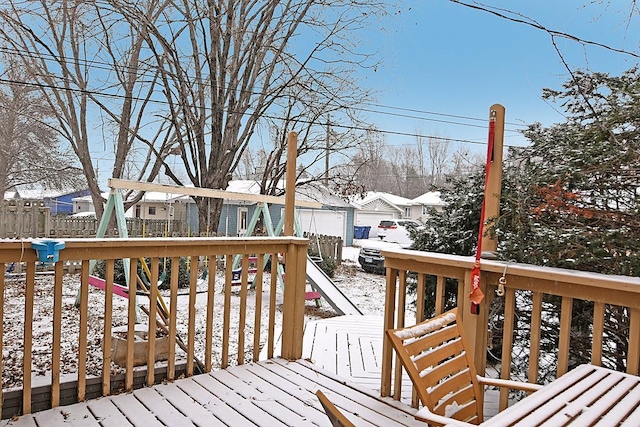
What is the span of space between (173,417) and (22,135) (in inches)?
475

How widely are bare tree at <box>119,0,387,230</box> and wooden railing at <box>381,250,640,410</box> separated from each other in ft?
25.5

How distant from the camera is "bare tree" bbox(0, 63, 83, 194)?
32.8 ft

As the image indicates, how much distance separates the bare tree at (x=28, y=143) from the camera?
10.0 meters

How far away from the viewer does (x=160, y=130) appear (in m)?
10.6

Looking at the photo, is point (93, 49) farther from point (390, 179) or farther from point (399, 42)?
point (390, 179)

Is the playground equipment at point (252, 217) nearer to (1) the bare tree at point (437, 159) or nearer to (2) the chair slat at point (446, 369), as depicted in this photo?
(2) the chair slat at point (446, 369)

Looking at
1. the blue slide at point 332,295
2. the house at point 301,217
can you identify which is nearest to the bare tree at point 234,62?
the blue slide at point 332,295

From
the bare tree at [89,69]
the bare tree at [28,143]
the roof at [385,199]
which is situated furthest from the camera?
the roof at [385,199]

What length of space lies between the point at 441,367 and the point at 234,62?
898 cm

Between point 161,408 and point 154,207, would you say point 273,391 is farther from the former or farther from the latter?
point 154,207

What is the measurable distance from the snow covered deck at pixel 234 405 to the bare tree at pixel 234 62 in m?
7.36

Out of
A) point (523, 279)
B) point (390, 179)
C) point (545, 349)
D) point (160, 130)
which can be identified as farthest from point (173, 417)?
point (390, 179)

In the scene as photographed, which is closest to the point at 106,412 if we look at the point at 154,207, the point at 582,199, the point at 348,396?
the point at 348,396

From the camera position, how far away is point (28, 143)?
11711 mm
